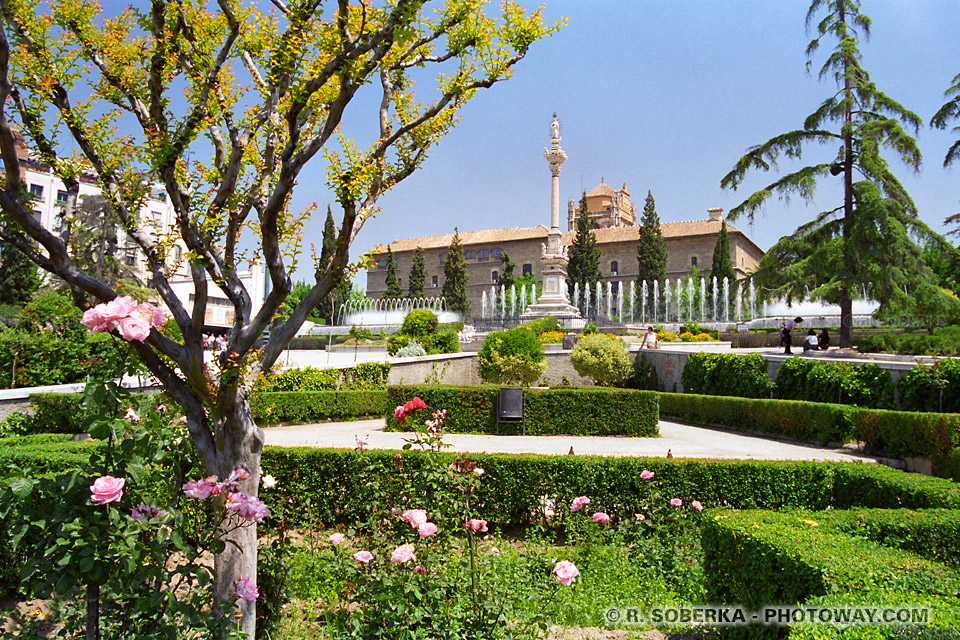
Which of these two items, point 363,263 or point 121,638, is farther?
point 363,263

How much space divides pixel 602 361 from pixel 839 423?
8046mm

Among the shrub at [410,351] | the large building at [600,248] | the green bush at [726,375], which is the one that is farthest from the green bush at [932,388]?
the large building at [600,248]

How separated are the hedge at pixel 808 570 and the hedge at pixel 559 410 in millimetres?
7992

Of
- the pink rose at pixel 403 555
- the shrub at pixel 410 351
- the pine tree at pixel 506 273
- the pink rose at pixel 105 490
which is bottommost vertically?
the pink rose at pixel 403 555

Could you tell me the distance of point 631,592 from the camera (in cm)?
432

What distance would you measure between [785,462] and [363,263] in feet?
14.9

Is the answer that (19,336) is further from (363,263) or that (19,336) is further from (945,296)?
(945,296)

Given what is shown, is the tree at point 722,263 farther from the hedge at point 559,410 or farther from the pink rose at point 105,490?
the pink rose at point 105,490

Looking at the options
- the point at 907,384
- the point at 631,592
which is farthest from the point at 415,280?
the point at 631,592

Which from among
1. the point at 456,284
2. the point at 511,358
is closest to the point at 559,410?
the point at 511,358

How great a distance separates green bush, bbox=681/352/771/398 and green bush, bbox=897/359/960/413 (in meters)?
3.60

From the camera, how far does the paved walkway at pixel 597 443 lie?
30.2 ft

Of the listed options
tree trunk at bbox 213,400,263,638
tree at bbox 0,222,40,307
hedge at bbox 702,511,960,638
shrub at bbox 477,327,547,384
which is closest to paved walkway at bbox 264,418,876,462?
shrub at bbox 477,327,547,384

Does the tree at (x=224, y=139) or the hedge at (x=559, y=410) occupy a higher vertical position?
the tree at (x=224, y=139)
